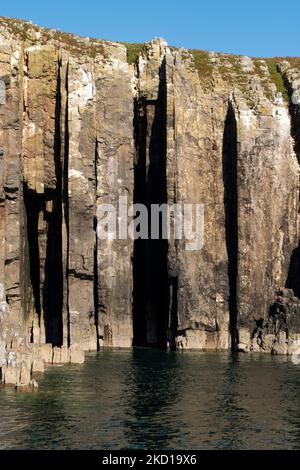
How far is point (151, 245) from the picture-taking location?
94.6 meters

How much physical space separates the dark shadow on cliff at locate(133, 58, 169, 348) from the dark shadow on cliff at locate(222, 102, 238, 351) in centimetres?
642

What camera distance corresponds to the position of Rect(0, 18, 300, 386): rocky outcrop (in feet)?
293

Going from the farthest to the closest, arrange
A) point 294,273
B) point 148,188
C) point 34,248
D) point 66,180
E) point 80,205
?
point 148,188, point 34,248, point 294,273, point 66,180, point 80,205

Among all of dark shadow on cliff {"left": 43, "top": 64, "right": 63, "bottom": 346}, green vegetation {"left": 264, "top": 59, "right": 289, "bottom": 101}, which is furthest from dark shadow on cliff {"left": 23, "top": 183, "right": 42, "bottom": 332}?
green vegetation {"left": 264, "top": 59, "right": 289, "bottom": 101}

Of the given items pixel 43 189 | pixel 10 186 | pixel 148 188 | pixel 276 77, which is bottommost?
pixel 10 186

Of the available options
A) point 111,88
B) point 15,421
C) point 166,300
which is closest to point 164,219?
point 166,300

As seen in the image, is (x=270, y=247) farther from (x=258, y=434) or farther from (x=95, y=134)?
(x=258, y=434)

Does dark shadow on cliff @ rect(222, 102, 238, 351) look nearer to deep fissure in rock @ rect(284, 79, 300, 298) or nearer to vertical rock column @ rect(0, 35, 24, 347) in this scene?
deep fissure in rock @ rect(284, 79, 300, 298)

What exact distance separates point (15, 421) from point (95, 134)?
1877 inches

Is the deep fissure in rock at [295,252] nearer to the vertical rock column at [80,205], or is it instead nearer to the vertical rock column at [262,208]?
the vertical rock column at [262,208]

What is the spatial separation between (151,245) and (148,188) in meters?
5.93

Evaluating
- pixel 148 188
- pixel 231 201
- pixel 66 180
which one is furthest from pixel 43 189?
pixel 231 201

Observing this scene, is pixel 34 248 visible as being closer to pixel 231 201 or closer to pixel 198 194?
pixel 198 194

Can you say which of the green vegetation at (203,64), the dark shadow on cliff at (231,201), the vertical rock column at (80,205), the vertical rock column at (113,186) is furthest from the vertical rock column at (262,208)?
the vertical rock column at (80,205)
